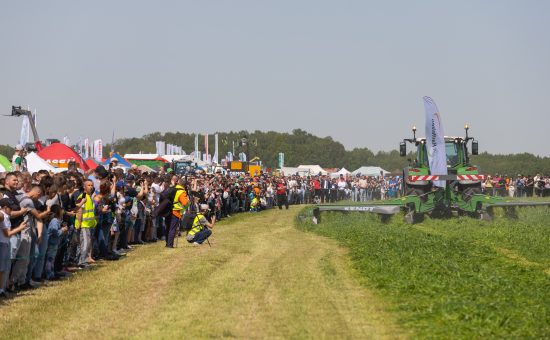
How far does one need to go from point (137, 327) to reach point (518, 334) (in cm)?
446

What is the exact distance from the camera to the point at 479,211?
3438 centimetres

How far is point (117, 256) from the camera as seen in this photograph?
70.5 ft

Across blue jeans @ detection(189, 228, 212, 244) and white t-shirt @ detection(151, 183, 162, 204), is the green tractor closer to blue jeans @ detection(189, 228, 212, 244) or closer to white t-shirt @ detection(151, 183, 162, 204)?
white t-shirt @ detection(151, 183, 162, 204)

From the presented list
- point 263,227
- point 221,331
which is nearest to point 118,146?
point 263,227

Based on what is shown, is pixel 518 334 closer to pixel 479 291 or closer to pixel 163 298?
pixel 479 291

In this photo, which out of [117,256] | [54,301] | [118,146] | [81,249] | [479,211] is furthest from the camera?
[118,146]

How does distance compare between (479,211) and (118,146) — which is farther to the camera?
(118,146)

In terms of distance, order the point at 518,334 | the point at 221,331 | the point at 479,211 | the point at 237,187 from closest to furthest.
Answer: the point at 518,334 < the point at 221,331 < the point at 479,211 < the point at 237,187

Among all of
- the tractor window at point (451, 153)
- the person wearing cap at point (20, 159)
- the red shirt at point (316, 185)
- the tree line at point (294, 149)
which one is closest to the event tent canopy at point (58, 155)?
the person wearing cap at point (20, 159)

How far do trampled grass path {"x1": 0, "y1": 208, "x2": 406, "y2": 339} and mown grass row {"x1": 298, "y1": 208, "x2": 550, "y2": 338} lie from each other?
486 mm

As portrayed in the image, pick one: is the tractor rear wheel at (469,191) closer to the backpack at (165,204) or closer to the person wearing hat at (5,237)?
the backpack at (165,204)

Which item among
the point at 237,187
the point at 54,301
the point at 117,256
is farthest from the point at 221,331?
the point at 237,187

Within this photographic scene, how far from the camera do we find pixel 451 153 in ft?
118

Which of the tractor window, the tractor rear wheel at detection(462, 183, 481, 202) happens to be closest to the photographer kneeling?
the tractor rear wheel at detection(462, 183, 481, 202)
